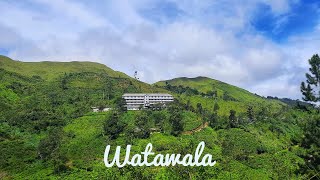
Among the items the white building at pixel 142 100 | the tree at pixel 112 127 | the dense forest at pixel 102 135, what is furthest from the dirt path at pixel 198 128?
the white building at pixel 142 100

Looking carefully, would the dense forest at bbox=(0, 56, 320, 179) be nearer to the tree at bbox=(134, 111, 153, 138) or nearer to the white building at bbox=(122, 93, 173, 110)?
the tree at bbox=(134, 111, 153, 138)

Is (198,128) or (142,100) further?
(142,100)

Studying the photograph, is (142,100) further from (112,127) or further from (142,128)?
(112,127)

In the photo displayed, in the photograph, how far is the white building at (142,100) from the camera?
152m

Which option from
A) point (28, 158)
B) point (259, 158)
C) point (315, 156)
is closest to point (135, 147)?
point (28, 158)

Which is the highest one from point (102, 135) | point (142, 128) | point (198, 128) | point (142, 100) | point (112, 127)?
point (142, 100)

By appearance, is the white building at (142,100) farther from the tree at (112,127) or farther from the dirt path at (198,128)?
the tree at (112,127)

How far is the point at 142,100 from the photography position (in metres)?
157

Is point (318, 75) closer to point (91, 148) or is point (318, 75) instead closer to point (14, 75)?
point (91, 148)

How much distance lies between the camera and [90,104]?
139 m

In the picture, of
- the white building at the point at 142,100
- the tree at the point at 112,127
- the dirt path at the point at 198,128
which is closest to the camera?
the tree at the point at 112,127

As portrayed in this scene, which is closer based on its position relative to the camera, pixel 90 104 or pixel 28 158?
pixel 28 158

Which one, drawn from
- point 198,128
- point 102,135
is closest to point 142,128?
point 102,135

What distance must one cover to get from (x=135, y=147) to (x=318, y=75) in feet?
196
